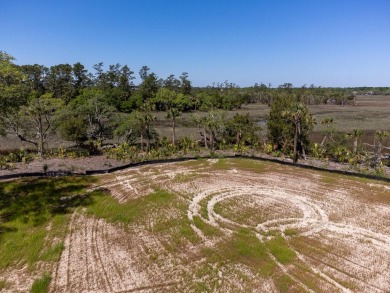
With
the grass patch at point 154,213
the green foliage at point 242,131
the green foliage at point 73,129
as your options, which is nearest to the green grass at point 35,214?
the grass patch at point 154,213

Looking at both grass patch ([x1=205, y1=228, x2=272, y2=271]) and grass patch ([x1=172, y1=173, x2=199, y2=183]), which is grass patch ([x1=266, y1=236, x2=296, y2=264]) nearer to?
grass patch ([x1=205, y1=228, x2=272, y2=271])

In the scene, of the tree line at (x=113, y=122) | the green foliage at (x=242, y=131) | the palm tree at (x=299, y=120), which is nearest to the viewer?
the tree line at (x=113, y=122)

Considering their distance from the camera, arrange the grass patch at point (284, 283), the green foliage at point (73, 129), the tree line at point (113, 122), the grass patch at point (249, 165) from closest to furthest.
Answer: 1. the grass patch at point (284, 283)
2. the tree line at point (113, 122)
3. the grass patch at point (249, 165)
4. the green foliage at point (73, 129)

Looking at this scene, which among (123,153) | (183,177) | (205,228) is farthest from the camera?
(123,153)

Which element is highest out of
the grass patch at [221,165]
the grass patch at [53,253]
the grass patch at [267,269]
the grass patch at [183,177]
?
the grass patch at [221,165]

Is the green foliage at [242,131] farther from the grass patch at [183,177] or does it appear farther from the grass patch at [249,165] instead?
the grass patch at [183,177]

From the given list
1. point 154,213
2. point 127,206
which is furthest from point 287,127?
point 127,206

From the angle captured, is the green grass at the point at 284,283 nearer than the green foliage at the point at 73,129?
Yes

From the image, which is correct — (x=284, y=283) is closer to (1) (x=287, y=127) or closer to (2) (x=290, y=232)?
(2) (x=290, y=232)
